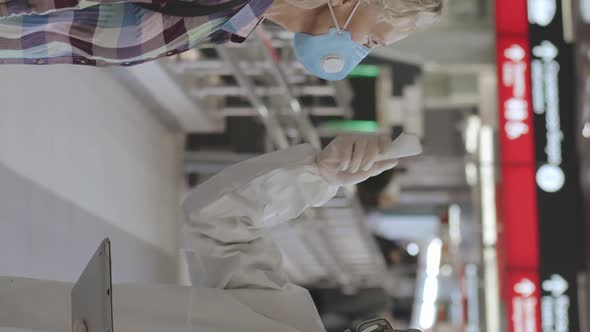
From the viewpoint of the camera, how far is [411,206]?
17.4 meters

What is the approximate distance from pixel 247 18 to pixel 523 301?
18.1 ft

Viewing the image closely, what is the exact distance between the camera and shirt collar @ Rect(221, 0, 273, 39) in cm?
285

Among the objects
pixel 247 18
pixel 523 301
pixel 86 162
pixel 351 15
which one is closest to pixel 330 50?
pixel 351 15

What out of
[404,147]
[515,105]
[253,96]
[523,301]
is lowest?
[404,147]

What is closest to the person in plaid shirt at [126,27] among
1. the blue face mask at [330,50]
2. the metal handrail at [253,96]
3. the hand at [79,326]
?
the blue face mask at [330,50]

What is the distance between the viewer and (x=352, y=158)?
3074 millimetres

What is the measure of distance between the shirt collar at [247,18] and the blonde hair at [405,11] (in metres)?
0.08

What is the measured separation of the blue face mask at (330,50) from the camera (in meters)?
3.16

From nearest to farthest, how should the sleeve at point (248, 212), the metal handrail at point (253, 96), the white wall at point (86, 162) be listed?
the sleeve at point (248, 212) < the white wall at point (86, 162) < the metal handrail at point (253, 96)

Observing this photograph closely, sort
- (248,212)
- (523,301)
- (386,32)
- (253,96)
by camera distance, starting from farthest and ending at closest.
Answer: (523,301) < (253,96) < (248,212) < (386,32)

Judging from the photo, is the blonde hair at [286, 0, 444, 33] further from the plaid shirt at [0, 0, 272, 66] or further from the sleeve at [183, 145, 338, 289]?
the sleeve at [183, 145, 338, 289]

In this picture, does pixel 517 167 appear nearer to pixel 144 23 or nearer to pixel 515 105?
pixel 515 105

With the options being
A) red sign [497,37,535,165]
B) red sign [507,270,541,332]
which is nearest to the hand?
red sign [507,270,541,332]

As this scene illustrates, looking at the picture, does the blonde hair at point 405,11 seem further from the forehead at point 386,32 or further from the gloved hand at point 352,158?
the gloved hand at point 352,158
